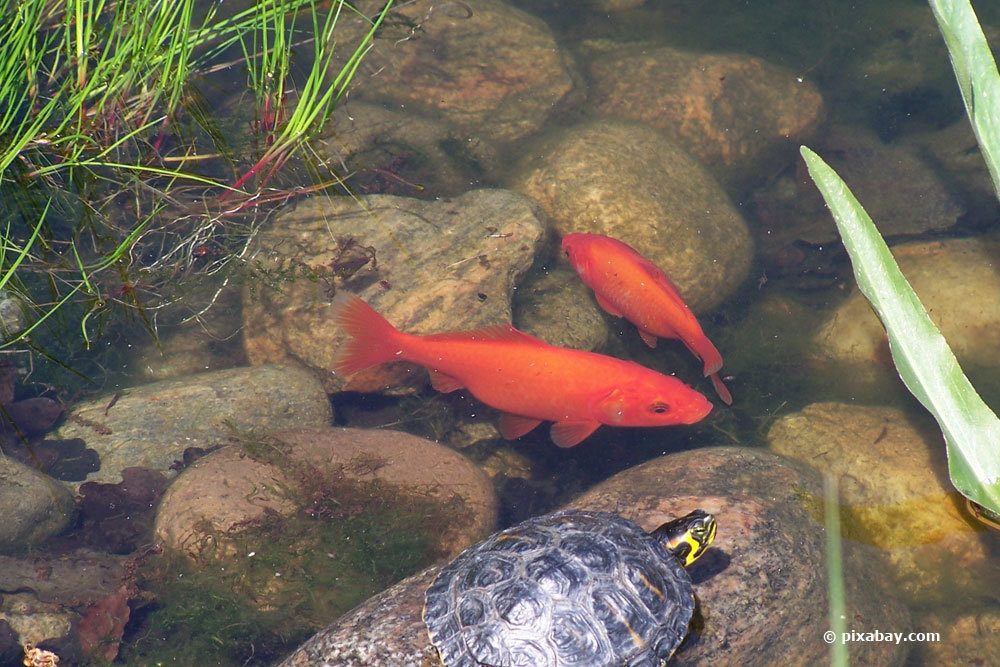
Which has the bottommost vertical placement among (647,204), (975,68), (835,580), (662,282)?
(835,580)

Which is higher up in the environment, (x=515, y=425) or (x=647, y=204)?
(x=647, y=204)

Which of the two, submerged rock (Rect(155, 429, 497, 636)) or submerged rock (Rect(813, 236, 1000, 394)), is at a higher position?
submerged rock (Rect(813, 236, 1000, 394))

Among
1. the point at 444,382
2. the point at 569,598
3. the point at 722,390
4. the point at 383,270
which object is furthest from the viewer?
the point at 383,270

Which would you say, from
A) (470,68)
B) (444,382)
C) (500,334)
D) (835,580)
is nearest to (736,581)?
(835,580)

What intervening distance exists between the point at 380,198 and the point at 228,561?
3.10 metres

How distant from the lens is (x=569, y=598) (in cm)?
306

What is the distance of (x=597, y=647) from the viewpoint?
299 centimetres

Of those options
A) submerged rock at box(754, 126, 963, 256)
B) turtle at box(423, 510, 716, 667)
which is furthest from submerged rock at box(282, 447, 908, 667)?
submerged rock at box(754, 126, 963, 256)

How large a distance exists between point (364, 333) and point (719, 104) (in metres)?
4.93

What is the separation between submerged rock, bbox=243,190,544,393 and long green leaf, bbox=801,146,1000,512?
2.79 m

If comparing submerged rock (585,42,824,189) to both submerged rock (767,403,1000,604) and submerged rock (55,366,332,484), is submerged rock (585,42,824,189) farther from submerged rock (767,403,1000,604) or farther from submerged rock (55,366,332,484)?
submerged rock (55,366,332,484)

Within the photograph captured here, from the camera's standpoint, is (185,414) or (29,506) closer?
(29,506)

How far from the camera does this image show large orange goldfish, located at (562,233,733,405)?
4.86 meters

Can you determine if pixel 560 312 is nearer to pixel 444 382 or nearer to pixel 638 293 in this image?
pixel 638 293
